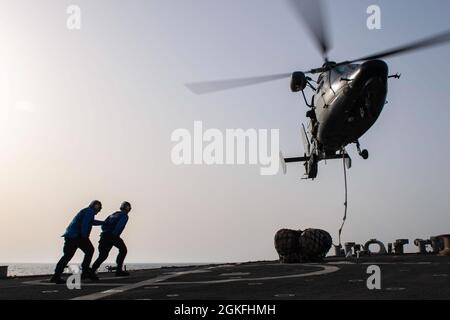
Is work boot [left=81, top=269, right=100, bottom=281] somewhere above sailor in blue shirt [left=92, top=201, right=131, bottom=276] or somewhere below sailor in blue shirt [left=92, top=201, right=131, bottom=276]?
below

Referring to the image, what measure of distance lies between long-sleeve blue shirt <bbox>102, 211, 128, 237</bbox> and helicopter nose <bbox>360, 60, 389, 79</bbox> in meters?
12.6

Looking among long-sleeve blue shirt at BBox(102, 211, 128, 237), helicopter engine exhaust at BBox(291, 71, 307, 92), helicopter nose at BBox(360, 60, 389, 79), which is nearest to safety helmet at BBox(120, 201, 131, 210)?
long-sleeve blue shirt at BBox(102, 211, 128, 237)

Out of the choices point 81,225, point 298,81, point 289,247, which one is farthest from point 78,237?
point 298,81

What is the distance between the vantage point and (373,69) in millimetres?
21453

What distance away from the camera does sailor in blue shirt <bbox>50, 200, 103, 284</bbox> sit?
13.5 meters

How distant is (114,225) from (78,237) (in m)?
1.54

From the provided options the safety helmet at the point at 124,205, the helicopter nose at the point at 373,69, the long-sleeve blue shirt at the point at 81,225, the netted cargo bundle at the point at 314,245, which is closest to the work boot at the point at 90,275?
the long-sleeve blue shirt at the point at 81,225

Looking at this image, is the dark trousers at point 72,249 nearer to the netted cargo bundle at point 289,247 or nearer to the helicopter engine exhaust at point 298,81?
the netted cargo bundle at point 289,247

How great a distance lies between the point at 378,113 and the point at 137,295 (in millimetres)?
16513

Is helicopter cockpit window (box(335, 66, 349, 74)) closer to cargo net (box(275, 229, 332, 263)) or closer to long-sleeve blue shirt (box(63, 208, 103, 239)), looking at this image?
cargo net (box(275, 229, 332, 263))

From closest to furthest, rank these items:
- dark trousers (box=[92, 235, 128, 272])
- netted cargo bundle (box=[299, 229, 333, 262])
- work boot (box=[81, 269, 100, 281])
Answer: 1. work boot (box=[81, 269, 100, 281])
2. dark trousers (box=[92, 235, 128, 272])
3. netted cargo bundle (box=[299, 229, 333, 262])

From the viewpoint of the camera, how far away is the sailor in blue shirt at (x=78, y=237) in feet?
44.3
